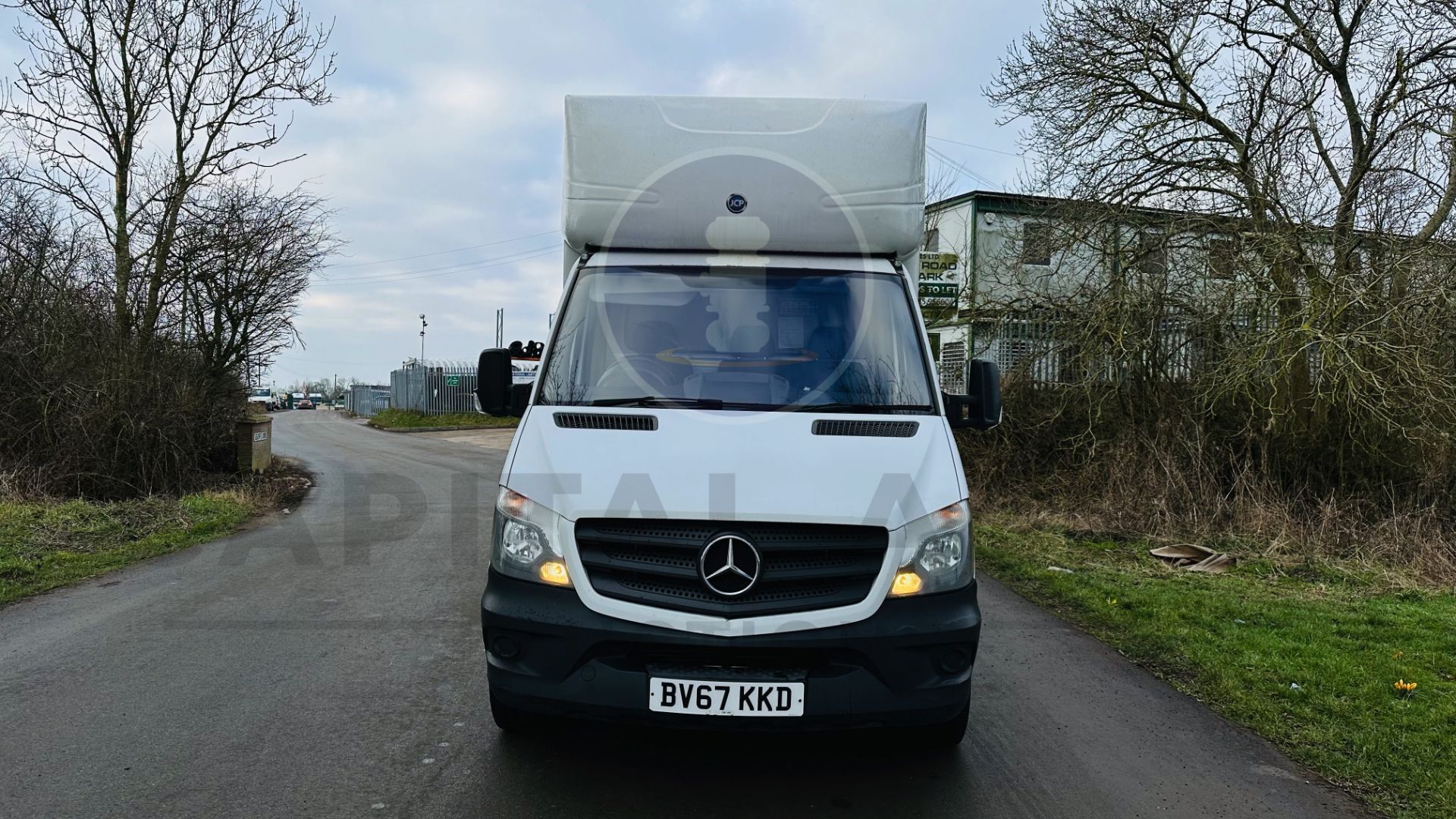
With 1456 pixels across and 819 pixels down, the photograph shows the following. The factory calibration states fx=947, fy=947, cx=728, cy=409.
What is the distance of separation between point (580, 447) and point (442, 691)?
1.78 m

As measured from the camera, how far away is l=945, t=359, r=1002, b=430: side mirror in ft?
15.5

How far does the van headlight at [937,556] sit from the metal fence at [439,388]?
40.6m

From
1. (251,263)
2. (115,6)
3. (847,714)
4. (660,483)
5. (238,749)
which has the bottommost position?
(238,749)

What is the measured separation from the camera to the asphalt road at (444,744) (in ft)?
11.4

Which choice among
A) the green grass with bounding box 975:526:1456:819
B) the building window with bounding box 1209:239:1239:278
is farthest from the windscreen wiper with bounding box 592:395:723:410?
the building window with bounding box 1209:239:1239:278

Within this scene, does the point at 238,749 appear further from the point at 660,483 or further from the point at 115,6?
the point at 115,6

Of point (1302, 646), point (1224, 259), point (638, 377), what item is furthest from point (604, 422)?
point (1224, 259)

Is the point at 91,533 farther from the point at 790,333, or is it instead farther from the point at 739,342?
A: the point at 790,333

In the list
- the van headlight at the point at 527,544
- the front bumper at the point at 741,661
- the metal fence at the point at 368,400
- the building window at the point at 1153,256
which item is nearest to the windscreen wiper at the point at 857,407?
the front bumper at the point at 741,661

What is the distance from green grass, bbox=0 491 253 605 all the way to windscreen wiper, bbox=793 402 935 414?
608 centimetres

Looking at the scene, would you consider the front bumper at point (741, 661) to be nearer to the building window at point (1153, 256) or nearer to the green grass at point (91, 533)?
the green grass at point (91, 533)

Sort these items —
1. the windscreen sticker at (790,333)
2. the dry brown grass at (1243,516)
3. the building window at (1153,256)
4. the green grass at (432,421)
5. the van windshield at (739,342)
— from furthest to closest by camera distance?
the green grass at (432,421), the building window at (1153,256), the dry brown grass at (1243,516), the windscreen sticker at (790,333), the van windshield at (739,342)

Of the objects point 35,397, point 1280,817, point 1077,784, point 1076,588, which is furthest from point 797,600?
point 35,397

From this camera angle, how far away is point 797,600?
3381mm
